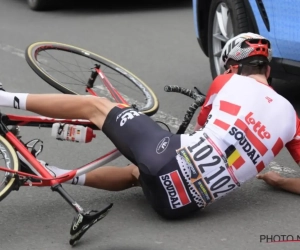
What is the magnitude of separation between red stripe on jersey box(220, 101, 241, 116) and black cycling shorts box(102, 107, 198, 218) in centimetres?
30

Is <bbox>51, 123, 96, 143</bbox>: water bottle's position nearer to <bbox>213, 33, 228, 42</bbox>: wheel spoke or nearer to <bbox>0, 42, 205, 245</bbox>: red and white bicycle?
<bbox>0, 42, 205, 245</bbox>: red and white bicycle

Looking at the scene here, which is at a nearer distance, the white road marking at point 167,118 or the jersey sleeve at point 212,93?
the jersey sleeve at point 212,93

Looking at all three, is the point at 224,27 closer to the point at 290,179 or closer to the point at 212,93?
the point at 290,179

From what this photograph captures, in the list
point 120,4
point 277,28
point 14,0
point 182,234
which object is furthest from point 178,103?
point 14,0

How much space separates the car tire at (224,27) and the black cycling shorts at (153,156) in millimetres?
2414

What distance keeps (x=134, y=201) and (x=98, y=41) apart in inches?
224

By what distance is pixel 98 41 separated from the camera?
410 inches

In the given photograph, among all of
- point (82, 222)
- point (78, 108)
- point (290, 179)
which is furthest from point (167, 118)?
point (82, 222)

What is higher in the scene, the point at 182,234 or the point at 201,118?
the point at 201,118

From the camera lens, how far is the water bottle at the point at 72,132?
473 cm

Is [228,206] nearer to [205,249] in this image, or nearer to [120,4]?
[205,249]

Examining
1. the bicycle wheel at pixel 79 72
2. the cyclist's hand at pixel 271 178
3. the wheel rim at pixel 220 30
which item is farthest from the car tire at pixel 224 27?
the cyclist's hand at pixel 271 178

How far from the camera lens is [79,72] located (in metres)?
7.99

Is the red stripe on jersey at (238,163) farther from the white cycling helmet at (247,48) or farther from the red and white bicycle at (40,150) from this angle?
the white cycling helmet at (247,48)
